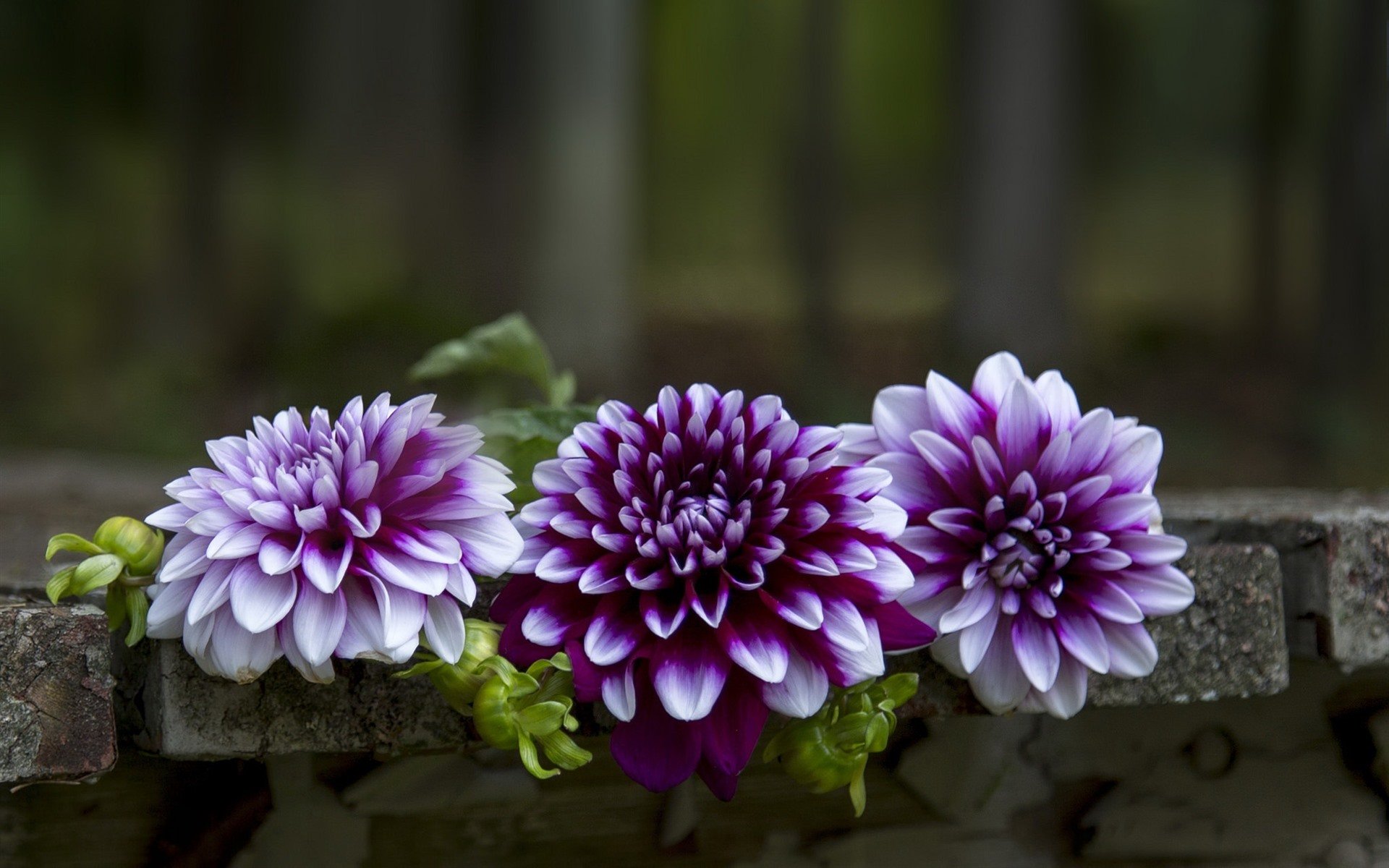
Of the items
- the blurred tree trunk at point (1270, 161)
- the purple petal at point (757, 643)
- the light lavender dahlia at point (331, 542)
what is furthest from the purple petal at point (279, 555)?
the blurred tree trunk at point (1270, 161)

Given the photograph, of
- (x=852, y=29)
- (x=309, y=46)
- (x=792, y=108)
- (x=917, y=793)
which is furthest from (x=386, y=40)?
(x=917, y=793)

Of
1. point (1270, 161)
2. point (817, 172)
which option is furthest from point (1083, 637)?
point (1270, 161)

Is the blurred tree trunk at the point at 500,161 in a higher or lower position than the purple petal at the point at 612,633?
higher

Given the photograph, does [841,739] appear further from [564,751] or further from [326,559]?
[326,559]

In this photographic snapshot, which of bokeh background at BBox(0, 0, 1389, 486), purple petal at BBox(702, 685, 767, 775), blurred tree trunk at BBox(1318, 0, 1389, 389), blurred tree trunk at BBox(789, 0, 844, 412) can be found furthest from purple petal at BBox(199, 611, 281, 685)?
blurred tree trunk at BBox(789, 0, 844, 412)

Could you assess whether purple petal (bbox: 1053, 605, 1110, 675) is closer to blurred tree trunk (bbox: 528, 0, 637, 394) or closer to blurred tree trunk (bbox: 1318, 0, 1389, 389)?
blurred tree trunk (bbox: 528, 0, 637, 394)

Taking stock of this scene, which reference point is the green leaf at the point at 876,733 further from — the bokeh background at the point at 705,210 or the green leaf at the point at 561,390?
the bokeh background at the point at 705,210
